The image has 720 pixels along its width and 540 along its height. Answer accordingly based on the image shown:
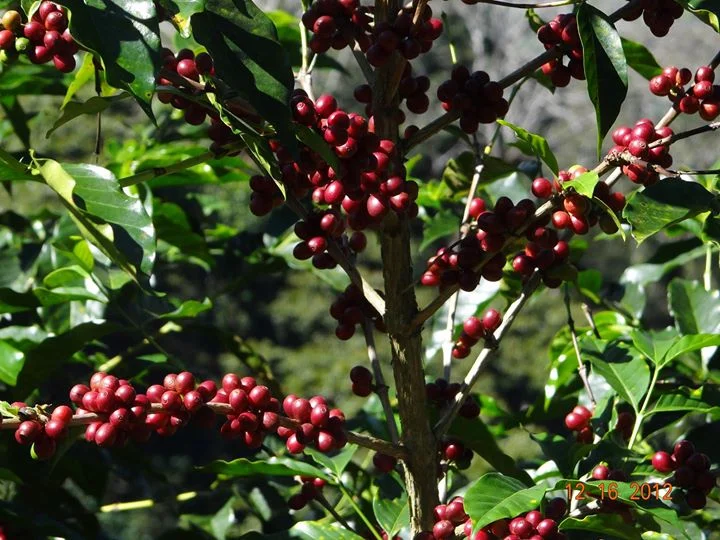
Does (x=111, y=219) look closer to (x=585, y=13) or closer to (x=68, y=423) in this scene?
(x=68, y=423)

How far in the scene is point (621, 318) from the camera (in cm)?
150

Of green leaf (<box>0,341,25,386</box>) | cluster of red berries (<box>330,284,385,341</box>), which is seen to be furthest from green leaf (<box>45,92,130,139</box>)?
green leaf (<box>0,341,25,386</box>)

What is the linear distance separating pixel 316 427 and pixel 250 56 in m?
0.34

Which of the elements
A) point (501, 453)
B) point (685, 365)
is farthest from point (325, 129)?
point (685, 365)

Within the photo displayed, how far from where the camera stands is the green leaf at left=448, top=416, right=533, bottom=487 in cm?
113

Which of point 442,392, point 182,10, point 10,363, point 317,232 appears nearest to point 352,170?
point 317,232

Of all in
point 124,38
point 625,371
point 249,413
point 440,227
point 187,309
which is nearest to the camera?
point 124,38

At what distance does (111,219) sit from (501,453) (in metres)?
0.55

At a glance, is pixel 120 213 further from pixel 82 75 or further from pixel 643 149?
pixel 643 149

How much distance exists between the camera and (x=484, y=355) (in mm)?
1002

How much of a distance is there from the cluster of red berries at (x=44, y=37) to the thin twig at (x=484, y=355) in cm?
49

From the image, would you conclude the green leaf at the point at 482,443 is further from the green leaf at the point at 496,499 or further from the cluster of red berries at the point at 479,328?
the green leaf at the point at 496,499

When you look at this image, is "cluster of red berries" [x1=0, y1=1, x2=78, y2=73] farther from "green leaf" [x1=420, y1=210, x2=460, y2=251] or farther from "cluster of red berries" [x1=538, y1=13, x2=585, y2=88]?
"green leaf" [x1=420, y1=210, x2=460, y2=251]
